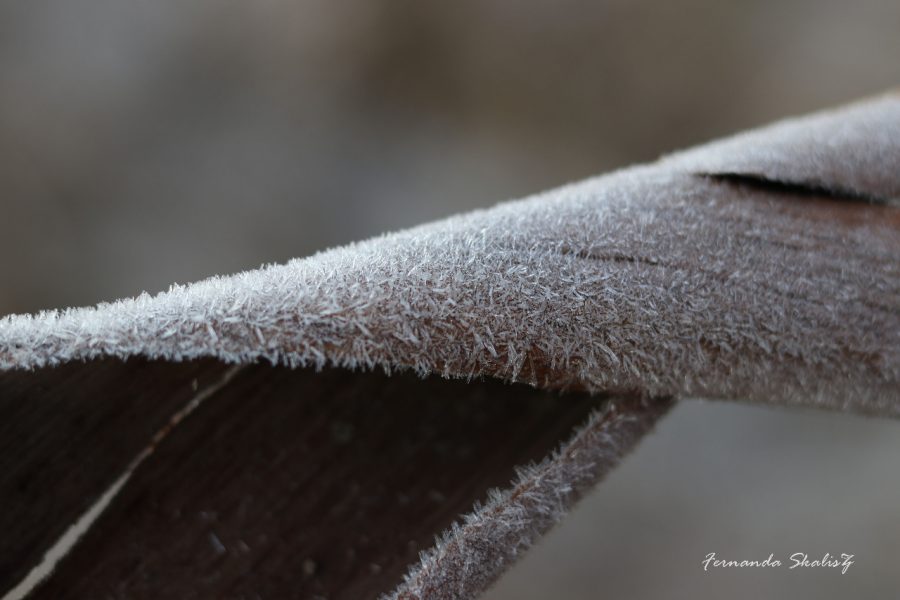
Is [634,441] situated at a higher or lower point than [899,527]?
higher

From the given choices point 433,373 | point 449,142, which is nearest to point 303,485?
point 433,373

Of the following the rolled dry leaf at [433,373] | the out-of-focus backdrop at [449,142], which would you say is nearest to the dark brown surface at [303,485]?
the rolled dry leaf at [433,373]

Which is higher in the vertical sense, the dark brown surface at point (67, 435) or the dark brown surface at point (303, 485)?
the dark brown surface at point (67, 435)

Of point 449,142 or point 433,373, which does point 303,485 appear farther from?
point 449,142

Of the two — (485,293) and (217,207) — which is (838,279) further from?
(217,207)

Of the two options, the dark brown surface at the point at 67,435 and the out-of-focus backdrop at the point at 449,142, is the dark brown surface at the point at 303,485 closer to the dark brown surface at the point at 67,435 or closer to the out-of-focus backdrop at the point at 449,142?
the dark brown surface at the point at 67,435

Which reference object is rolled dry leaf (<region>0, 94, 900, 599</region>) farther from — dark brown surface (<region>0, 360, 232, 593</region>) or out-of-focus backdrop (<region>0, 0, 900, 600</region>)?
out-of-focus backdrop (<region>0, 0, 900, 600</region>)

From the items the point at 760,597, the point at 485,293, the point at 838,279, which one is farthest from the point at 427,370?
the point at 760,597
